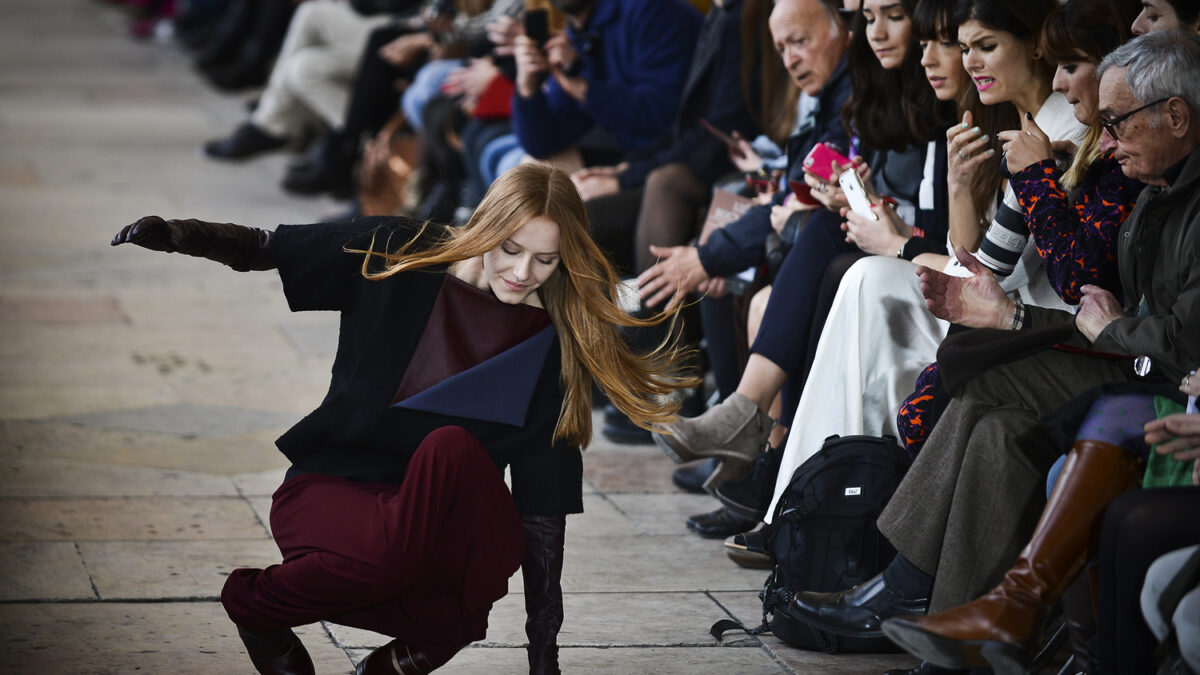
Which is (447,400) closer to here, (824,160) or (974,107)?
(824,160)

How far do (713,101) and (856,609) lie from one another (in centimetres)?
246

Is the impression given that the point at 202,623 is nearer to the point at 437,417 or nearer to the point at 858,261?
the point at 437,417

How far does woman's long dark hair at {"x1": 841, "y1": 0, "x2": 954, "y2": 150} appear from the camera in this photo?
4113 mm

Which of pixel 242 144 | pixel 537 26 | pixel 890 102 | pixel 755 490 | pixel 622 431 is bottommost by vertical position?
pixel 242 144

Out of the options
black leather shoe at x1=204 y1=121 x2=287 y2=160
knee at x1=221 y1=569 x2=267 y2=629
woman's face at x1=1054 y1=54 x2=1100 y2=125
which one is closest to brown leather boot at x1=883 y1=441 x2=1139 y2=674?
woman's face at x1=1054 y1=54 x2=1100 y2=125

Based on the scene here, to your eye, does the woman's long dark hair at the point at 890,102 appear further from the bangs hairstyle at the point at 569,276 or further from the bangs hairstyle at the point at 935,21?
the bangs hairstyle at the point at 569,276

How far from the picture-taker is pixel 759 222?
179 inches

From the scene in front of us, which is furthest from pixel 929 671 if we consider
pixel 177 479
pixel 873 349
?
pixel 177 479

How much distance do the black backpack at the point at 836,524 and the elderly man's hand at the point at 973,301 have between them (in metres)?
0.34

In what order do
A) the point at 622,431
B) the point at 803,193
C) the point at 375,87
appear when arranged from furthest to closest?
the point at 375,87 → the point at 622,431 → the point at 803,193

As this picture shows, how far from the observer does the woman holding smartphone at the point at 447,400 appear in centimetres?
279

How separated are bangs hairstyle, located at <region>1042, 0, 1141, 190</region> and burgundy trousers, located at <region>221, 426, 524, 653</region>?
1589mm

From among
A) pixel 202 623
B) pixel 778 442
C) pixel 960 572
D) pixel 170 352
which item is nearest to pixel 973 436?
pixel 960 572

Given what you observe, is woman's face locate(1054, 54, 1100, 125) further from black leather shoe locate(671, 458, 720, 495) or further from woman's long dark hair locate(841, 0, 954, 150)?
black leather shoe locate(671, 458, 720, 495)
